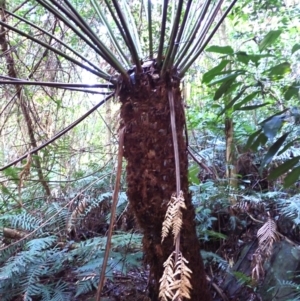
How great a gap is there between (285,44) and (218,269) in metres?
2.91

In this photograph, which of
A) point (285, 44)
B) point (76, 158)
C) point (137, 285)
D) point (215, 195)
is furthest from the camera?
point (285, 44)

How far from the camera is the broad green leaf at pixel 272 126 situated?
121cm

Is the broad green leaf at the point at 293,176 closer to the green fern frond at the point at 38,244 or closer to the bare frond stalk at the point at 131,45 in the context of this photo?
the bare frond stalk at the point at 131,45

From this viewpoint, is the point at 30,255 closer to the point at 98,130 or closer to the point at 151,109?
the point at 151,109

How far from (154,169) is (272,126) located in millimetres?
420

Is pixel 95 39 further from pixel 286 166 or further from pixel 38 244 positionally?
pixel 38 244

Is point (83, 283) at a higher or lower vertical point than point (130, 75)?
lower

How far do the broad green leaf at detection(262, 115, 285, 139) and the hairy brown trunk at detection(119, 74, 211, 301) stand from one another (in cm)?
29

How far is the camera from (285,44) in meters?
3.94

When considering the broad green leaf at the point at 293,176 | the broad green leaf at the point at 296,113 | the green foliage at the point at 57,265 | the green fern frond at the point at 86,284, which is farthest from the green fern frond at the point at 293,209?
the green fern frond at the point at 86,284

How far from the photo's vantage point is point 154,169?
1.28 meters

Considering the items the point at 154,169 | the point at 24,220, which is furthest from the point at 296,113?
the point at 24,220

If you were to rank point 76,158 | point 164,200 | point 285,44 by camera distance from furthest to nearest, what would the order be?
point 285,44 → point 76,158 → point 164,200

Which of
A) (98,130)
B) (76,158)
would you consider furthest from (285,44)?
(76,158)
